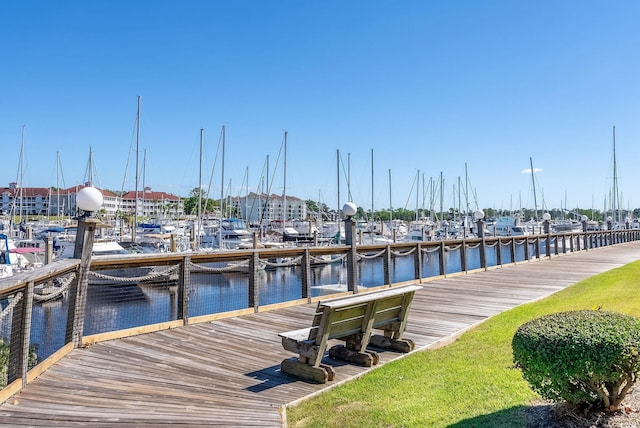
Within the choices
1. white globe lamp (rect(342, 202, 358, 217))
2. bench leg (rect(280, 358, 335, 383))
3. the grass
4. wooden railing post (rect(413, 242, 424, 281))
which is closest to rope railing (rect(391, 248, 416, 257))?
wooden railing post (rect(413, 242, 424, 281))

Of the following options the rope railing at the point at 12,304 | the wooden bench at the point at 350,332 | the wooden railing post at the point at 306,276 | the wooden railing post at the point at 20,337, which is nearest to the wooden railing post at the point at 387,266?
the wooden railing post at the point at 306,276

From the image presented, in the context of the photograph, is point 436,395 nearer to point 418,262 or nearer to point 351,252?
point 351,252

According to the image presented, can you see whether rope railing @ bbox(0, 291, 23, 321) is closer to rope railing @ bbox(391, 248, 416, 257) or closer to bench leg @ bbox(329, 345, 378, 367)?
bench leg @ bbox(329, 345, 378, 367)

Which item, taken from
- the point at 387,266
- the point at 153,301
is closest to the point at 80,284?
the point at 387,266

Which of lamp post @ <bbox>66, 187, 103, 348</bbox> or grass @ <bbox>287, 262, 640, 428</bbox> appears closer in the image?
grass @ <bbox>287, 262, 640, 428</bbox>

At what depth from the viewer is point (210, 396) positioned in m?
4.42

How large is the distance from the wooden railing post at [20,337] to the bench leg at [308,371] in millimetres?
2552

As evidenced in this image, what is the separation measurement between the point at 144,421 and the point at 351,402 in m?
1.79

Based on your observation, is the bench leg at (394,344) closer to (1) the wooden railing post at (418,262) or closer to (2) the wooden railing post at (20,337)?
(2) the wooden railing post at (20,337)

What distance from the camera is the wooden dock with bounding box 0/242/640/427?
3926mm

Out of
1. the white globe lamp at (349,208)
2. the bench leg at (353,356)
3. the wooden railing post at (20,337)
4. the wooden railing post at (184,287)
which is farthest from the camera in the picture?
the white globe lamp at (349,208)

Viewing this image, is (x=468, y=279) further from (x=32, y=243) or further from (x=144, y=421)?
(x=32, y=243)

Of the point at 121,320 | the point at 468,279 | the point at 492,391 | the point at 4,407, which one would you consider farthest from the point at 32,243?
the point at 492,391

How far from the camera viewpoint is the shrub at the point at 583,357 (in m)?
2.96
